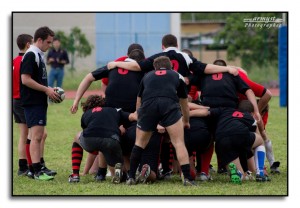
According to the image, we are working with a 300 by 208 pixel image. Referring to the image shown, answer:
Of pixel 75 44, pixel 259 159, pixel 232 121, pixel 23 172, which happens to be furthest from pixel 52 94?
pixel 75 44

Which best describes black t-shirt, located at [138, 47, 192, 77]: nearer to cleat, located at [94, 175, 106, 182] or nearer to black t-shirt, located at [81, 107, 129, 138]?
black t-shirt, located at [81, 107, 129, 138]

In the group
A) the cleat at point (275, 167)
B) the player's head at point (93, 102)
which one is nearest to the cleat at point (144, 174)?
the player's head at point (93, 102)

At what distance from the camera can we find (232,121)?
8117mm

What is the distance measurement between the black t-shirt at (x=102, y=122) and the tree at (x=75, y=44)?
1696 centimetres

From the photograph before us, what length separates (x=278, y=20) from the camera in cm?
972

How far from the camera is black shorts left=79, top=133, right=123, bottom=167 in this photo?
7941 millimetres

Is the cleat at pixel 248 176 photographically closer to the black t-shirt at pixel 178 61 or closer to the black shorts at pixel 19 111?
the black t-shirt at pixel 178 61

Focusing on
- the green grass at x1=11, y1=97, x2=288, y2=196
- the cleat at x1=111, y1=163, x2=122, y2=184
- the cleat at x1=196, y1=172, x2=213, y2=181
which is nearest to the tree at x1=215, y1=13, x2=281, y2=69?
the green grass at x1=11, y1=97, x2=288, y2=196

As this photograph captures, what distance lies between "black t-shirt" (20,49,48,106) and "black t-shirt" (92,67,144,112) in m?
0.80

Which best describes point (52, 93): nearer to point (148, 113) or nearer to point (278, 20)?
point (148, 113)

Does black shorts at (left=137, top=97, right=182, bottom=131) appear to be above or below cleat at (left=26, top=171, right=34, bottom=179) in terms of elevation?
above

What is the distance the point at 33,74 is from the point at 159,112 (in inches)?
65.2
